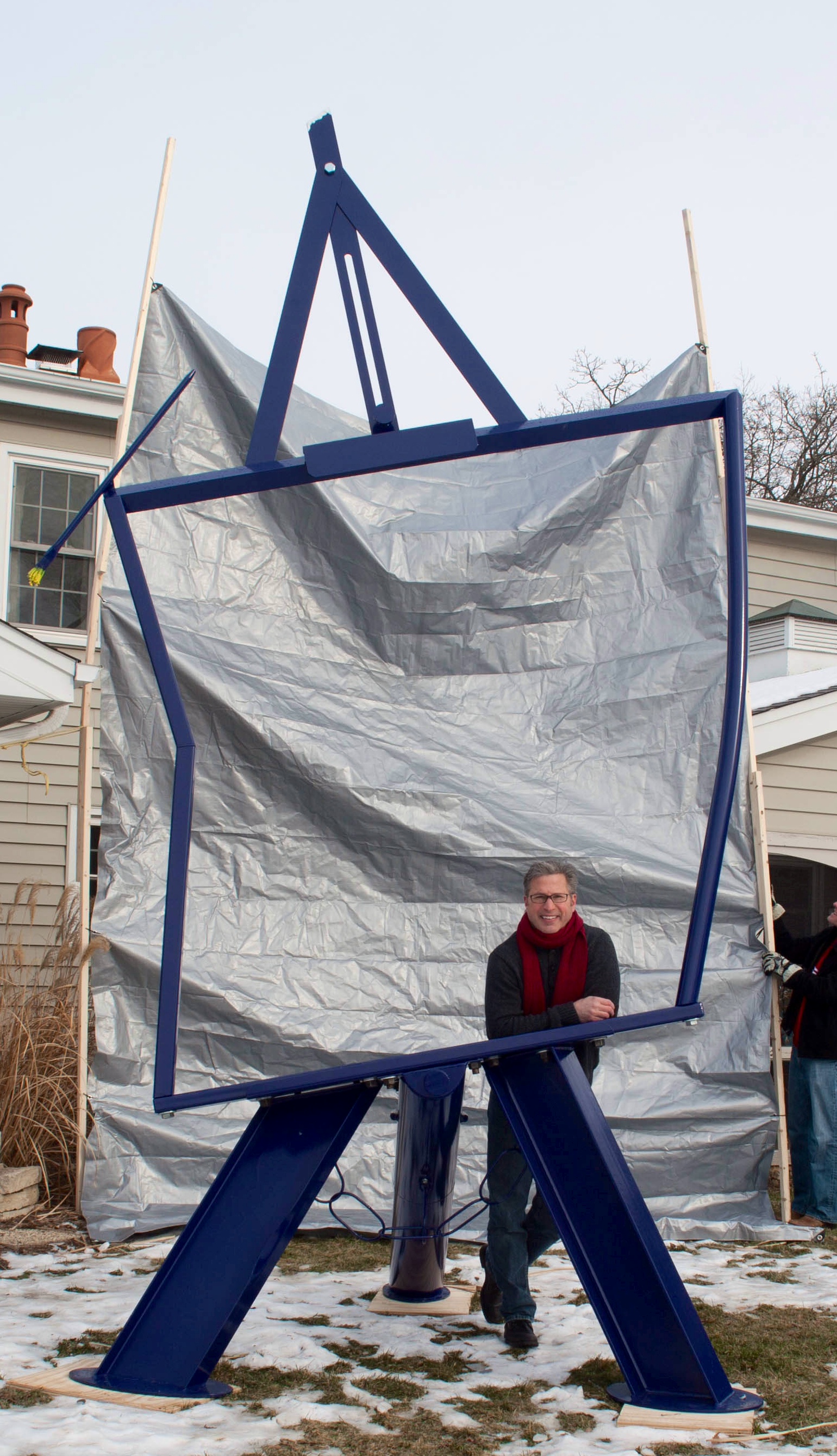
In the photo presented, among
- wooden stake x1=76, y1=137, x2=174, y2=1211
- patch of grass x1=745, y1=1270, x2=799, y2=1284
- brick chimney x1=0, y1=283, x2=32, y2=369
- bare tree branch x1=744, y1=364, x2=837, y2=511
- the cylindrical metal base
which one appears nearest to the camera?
the cylindrical metal base

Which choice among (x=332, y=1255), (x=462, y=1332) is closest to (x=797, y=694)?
(x=332, y=1255)

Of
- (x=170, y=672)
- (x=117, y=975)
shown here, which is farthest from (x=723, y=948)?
(x=170, y=672)

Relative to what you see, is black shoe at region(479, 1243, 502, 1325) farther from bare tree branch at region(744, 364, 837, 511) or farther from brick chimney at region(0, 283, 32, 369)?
bare tree branch at region(744, 364, 837, 511)

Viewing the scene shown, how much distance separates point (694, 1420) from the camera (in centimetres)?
241

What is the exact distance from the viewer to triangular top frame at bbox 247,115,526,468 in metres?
2.73

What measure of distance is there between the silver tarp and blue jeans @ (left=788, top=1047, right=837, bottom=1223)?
11 cm

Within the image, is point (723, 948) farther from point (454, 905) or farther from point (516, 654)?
A: point (516, 654)

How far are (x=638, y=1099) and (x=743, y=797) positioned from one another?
1.25 meters

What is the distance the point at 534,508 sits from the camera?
4891 mm

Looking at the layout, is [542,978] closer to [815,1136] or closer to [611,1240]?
[611,1240]

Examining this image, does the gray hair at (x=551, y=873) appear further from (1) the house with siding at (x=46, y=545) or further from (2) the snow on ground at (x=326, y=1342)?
(1) the house with siding at (x=46, y=545)

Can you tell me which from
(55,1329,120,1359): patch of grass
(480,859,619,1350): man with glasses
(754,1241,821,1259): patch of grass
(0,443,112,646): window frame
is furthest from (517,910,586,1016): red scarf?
(0,443,112,646): window frame

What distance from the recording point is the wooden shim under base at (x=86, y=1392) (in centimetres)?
250

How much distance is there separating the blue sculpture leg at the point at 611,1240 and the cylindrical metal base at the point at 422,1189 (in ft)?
2.00
